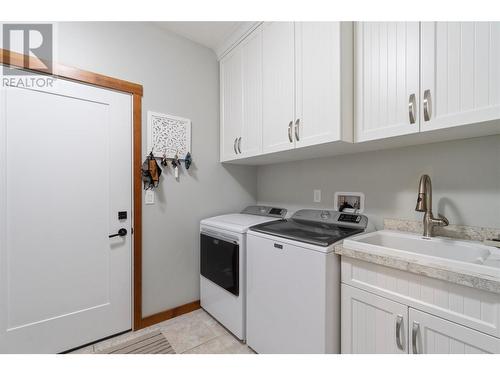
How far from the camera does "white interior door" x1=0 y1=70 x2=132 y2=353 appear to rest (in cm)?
144

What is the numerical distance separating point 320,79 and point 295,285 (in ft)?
4.14

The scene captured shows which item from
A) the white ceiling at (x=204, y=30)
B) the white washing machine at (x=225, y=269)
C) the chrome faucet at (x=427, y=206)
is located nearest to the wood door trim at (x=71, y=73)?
the white ceiling at (x=204, y=30)

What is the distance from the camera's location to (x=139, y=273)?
1.88 metres

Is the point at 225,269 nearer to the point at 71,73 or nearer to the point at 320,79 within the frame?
the point at 320,79

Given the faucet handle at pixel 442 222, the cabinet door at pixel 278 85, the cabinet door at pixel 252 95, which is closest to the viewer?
the faucet handle at pixel 442 222

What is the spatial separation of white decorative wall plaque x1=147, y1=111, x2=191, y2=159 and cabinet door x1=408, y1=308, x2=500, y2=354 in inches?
77.2

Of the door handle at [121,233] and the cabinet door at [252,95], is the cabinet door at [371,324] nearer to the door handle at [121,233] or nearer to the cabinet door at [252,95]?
the cabinet door at [252,95]

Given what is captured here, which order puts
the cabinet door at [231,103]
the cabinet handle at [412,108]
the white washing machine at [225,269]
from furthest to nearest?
the cabinet door at [231,103] → the white washing machine at [225,269] → the cabinet handle at [412,108]

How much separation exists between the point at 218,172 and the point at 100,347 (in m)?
1.70

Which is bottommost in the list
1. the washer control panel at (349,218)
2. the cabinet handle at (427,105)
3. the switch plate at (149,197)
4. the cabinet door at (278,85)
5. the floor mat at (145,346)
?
the floor mat at (145,346)

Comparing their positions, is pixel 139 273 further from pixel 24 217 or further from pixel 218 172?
pixel 218 172

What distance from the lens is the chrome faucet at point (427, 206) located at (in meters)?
1.29

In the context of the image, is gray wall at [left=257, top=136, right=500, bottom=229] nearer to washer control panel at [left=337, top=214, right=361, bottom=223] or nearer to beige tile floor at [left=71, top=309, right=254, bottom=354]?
washer control panel at [left=337, top=214, right=361, bottom=223]
